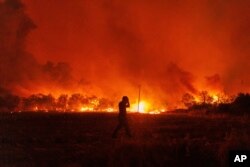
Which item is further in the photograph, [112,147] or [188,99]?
[188,99]

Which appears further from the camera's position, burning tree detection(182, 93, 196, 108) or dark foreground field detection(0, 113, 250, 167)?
burning tree detection(182, 93, 196, 108)

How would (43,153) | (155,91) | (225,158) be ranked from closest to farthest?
(225,158)
(43,153)
(155,91)

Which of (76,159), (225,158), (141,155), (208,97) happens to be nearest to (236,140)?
(225,158)

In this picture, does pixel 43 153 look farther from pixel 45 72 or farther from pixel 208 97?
pixel 45 72

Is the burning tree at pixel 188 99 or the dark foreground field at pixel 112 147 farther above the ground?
the burning tree at pixel 188 99

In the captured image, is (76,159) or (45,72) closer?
(76,159)

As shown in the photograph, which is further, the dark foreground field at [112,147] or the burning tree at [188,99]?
the burning tree at [188,99]

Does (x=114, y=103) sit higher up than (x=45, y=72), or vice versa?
(x=45, y=72)

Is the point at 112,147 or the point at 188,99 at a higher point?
the point at 188,99

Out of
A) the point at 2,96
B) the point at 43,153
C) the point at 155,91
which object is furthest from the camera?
the point at 155,91

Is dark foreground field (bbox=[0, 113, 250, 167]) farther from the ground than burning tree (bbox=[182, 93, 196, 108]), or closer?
closer

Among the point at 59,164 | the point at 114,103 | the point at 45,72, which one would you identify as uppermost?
the point at 45,72

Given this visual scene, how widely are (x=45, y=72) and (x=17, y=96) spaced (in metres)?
6.59

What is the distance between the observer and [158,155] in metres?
14.1
